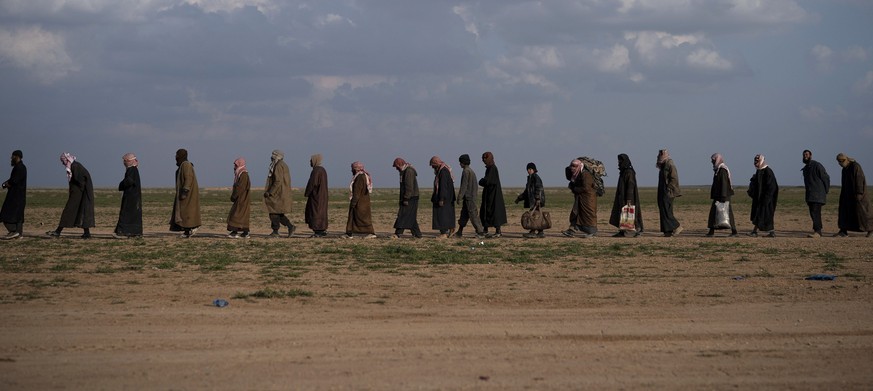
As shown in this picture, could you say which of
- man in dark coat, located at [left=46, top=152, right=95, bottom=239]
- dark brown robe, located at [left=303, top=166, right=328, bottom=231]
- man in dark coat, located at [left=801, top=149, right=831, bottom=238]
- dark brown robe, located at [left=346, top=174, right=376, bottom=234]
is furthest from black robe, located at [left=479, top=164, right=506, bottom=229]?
man in dark coat, located at [left=46, top=152, right=95, bottom=239]

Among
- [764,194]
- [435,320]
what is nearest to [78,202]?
[435,320]

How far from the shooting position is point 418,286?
1169 centimetres

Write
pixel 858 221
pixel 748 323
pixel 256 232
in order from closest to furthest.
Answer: pixel 748 323, pixel 858 221, pixel 256 232

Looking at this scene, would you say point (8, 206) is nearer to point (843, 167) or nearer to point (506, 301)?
point (506, 301)

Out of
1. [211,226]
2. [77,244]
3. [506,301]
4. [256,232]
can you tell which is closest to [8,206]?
[77,244]

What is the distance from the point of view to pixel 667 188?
Answer: 64.5 ft

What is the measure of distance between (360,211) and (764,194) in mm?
8374

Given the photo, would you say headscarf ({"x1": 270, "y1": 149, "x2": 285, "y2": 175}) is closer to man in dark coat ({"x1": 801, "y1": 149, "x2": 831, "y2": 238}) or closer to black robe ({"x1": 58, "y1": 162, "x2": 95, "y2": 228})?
black robe ({"x1": 58, "y1": 162, "x2": 95, "y2": 228})

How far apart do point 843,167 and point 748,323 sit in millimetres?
12696

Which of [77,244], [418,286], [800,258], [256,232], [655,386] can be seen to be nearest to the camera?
[655,386]

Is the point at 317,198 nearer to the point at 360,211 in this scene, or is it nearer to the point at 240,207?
the point at 360,211

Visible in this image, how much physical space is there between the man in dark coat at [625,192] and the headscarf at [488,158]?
8.66 ft

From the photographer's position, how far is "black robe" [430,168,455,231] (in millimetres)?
19172

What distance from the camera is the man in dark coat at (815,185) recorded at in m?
19.8
